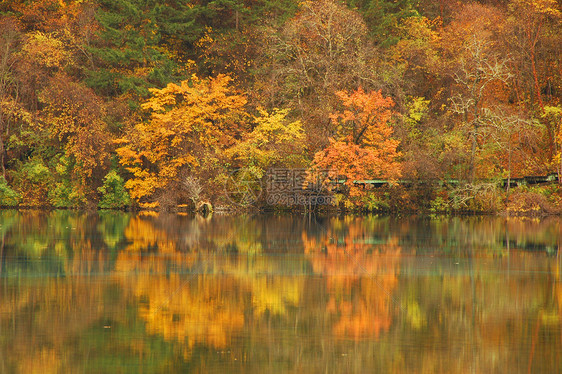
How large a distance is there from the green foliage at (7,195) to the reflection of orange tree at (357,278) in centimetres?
2138

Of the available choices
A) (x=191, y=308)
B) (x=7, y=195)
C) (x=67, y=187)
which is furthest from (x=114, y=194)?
(x=191, y=308)

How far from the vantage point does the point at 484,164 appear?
3575cm

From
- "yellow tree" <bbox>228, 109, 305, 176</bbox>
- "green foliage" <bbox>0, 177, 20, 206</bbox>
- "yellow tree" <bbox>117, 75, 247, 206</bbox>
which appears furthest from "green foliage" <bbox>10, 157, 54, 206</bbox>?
"yellow tree" <bbox>228, 109, 305, 176</bbox>

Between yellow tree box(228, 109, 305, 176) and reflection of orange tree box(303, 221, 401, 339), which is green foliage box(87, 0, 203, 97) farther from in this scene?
reflection of orange tree box(303, 221, 401, 339)

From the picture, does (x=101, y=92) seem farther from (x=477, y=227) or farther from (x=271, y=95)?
(x=477, y=227)

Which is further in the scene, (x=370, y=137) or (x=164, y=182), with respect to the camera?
(x=164, y=182)

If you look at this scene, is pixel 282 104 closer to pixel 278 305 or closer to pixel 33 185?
pixel 33 185

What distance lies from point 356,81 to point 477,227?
39.5 ft

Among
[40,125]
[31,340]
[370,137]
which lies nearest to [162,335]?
[31,340]

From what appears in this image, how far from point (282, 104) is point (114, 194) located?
9373 millimetres

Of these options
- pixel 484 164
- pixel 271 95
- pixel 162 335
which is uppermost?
pixel 271 95

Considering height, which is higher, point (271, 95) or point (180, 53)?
point (180, 53)

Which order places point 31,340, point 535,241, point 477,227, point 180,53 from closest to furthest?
1. point 31,340
2. point 535,241
3. point 477,227
4. point 180,53

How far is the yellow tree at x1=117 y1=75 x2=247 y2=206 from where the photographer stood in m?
36.8
